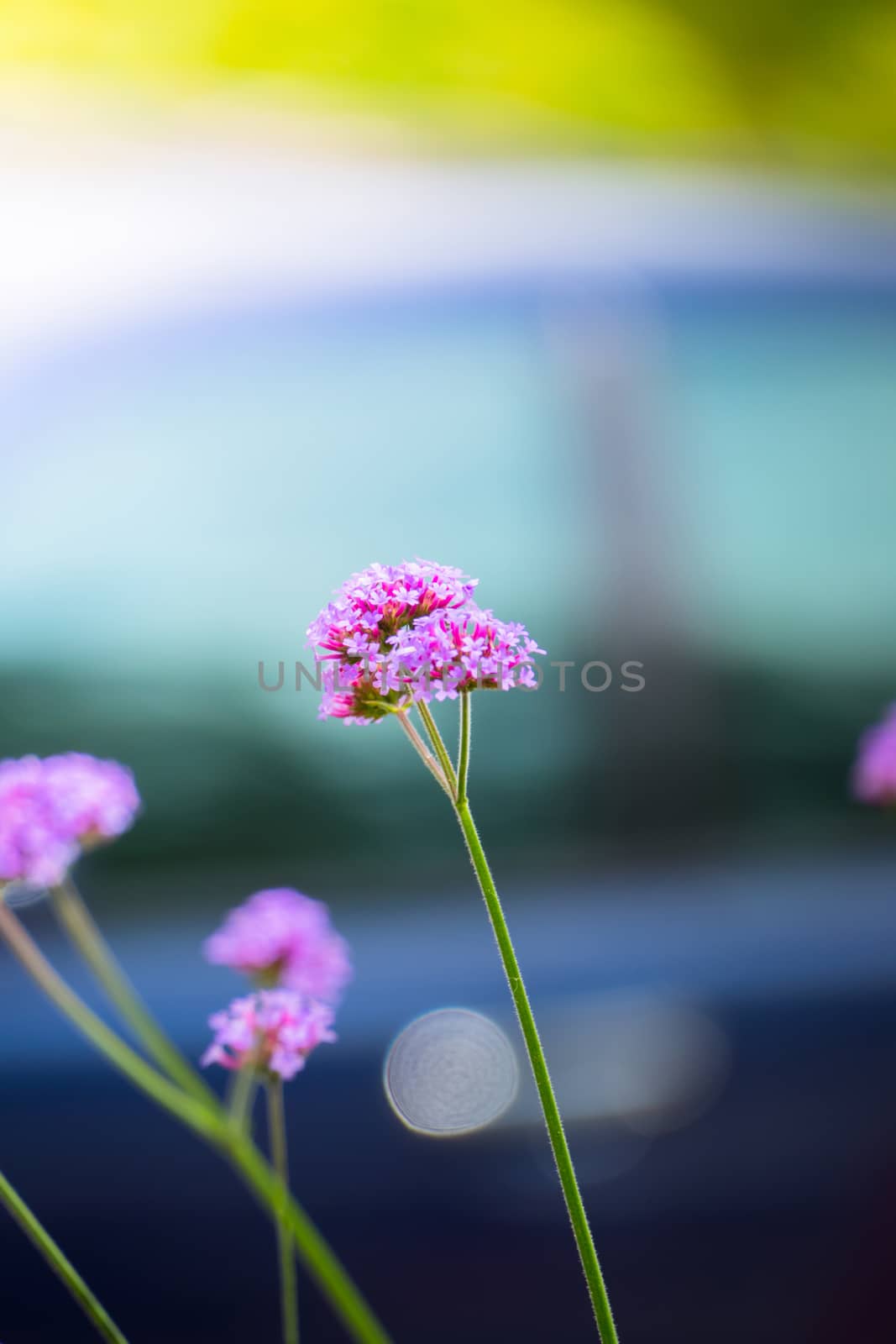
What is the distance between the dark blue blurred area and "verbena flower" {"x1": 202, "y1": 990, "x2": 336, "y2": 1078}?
1.14 metres

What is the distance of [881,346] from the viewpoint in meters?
2.43

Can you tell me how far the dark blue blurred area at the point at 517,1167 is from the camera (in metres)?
1.89

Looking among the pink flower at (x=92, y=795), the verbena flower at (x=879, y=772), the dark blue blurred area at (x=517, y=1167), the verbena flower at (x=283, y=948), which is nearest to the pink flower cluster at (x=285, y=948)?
the verbena flower at (x=283, y=948)

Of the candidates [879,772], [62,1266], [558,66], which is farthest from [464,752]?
[558,66]

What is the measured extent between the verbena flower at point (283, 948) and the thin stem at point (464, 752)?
0.46 metres

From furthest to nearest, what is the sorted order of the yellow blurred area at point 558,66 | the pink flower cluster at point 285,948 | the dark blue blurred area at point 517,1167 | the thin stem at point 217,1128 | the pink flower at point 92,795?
the yellow blurred area at point 558,66
the dark blue blurred area at point 517,1167
the pink flower cluster at point 285,948
the pink flower at point 92,795
the thin stem at point 217,1128

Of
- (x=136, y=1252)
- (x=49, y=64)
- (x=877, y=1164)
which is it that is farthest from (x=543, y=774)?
(x=49, y=64)

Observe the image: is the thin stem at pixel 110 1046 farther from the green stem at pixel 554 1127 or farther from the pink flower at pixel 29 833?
the green stem at pixel 554 1127

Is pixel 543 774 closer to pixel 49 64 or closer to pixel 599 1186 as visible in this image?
pixel 599 1186

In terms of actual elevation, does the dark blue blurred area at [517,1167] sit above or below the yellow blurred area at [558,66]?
below

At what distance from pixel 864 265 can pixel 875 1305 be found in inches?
75.7

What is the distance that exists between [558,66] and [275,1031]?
5.16 metres

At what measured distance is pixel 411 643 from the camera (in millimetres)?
799

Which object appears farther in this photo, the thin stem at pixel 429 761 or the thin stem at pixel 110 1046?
the thin stem at pixel 110 1046
